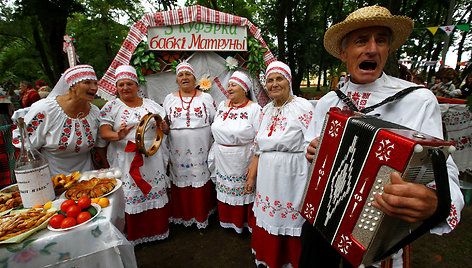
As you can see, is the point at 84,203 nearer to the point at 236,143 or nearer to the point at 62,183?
the point at 62,183

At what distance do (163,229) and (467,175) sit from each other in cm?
660

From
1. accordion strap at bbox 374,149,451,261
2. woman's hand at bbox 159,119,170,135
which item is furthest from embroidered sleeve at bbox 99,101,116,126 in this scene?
accordion strap at bbox 374,149,451,261

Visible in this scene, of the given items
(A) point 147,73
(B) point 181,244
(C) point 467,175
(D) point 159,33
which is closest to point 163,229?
(B) point 181,244

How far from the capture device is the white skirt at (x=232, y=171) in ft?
9.93

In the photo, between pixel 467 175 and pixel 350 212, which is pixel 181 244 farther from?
pixel 467 175

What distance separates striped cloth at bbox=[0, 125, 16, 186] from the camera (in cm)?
238

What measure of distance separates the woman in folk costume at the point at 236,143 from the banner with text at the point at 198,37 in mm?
966

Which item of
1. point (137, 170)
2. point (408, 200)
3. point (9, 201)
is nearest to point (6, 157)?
point (137, 170)

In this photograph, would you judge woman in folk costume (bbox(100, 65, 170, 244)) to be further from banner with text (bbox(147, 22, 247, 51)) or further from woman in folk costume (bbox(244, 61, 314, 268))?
woman in folk costume (bbox(244, 61, 314, 268))

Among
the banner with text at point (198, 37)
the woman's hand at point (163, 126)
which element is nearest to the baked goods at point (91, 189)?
the woman's hand at point (163, 126)

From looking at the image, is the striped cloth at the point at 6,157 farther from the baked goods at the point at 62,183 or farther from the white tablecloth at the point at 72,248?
the white tablecloth at the point at 72,248

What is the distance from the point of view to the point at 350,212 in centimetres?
117

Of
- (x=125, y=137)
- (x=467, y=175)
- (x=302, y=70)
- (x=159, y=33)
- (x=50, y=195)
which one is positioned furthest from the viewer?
(x=302, y=70)

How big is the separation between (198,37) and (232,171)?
235cm
